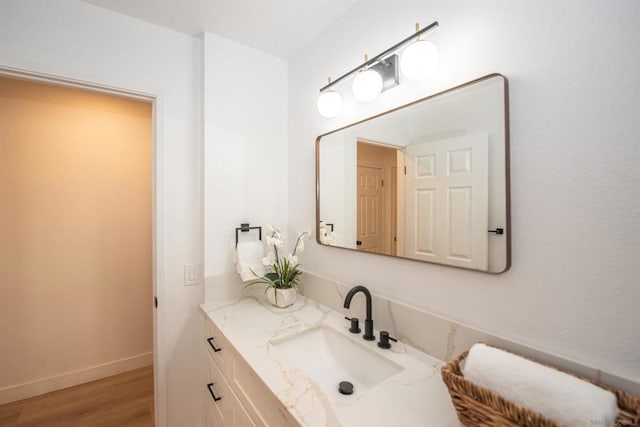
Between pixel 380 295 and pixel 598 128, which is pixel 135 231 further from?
pixel 598 128

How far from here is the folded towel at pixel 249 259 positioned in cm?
154

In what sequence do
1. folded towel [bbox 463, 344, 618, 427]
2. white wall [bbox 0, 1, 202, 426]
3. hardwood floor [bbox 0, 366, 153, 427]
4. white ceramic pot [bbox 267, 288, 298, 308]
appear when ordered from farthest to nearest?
hardwood floor [bbox 0, 366, 153, 427] < white ceramic pot [bbox 267, 288, 298, 308] < white wall [bbox 0, 1, 202, 426] < folded towel [bbox 463, 344, 618, 427]

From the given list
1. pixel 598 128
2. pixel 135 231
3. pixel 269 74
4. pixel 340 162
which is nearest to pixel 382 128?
pixel 340 162

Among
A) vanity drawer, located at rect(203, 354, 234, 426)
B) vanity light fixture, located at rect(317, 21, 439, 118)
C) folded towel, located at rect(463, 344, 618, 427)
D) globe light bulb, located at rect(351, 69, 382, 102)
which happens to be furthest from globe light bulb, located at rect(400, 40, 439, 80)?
vanity drawer, located at rect(203, 354, 234, 426)

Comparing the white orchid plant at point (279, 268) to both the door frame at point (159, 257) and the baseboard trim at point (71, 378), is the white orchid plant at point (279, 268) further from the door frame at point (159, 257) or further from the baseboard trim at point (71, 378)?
the baseboard trim at point (71, 378)

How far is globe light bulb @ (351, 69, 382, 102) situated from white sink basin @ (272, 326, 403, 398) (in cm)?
101

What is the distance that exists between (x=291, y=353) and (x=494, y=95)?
1.19m

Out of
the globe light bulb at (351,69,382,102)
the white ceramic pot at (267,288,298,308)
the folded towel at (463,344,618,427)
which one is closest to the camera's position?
the folded towel at (463,344,618,427)

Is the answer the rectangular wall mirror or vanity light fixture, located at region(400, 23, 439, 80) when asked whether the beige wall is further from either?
vanity light fixture, located at region(400, 23, 439, 80)

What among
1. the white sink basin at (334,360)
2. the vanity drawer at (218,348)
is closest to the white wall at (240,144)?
the vanity drawer at (218,348)

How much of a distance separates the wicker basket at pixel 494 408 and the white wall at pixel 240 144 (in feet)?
4.29

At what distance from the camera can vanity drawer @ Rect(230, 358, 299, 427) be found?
30.5 inches

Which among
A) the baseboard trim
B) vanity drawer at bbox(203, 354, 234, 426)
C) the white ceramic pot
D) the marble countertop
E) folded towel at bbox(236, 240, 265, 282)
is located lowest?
the baseboard trim

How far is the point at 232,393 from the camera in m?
1.10
